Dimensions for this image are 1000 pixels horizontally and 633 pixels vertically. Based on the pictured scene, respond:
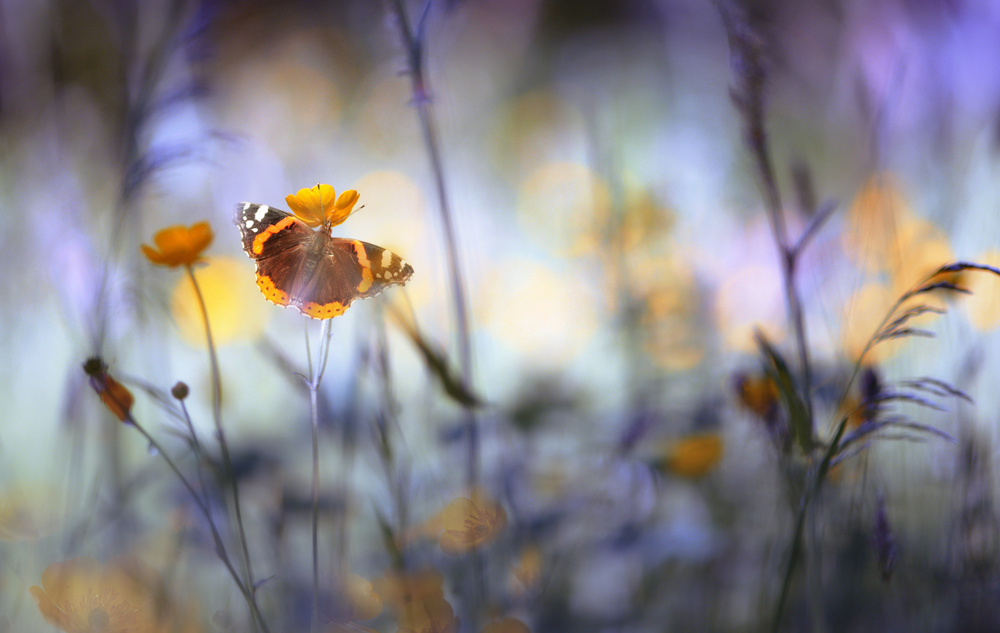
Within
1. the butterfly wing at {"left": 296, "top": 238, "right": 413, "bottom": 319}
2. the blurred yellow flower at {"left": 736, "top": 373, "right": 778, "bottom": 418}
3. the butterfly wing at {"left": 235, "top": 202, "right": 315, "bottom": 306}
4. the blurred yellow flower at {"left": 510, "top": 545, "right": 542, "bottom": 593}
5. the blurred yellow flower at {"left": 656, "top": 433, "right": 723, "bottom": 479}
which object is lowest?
the blurred yellow flower at {"left": 510, "top": 545, "right": 542, "bottom": 593}

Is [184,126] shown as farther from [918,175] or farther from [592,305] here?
[918,175]

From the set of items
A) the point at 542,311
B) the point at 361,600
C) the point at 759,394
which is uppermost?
the point at 542,311

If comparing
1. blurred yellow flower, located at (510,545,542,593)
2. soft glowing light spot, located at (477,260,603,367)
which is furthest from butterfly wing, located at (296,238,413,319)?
soft glowing light spot, located at (477,260,603,367)

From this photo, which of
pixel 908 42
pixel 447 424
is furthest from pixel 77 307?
pixel 908 42

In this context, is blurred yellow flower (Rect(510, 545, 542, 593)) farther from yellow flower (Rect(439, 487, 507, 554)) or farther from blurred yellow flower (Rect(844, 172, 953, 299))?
blurred yellow flower (Rect(844, 172, 953, 299))

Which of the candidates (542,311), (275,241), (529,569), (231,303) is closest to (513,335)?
(542,311)

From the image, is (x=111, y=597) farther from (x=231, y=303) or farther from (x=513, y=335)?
(x=513, y=335)
